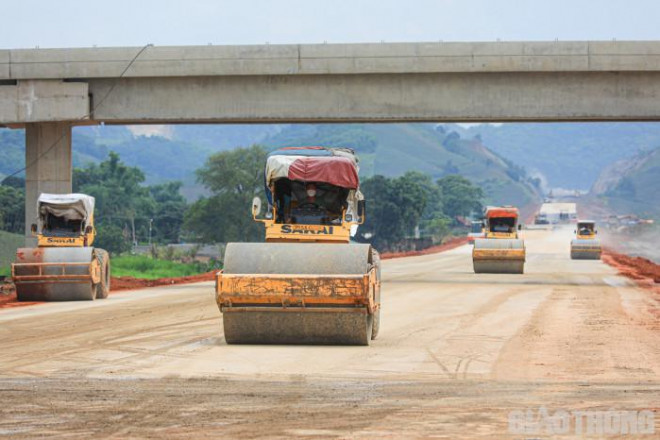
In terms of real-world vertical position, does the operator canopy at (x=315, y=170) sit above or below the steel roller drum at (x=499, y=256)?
above

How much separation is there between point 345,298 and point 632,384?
192 inches

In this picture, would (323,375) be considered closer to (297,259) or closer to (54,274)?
(297,259)

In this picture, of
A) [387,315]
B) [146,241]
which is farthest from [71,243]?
[146,241]

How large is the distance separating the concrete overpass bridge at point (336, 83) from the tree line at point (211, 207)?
Result: 61730mm

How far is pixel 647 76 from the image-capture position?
40250 millimetres

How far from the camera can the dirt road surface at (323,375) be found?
11094mm

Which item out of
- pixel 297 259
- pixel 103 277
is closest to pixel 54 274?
pixel 103 277

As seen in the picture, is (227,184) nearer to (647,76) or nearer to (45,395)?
(647,76)

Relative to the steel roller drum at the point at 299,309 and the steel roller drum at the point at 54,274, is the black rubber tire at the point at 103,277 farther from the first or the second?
the steel roller drum at the point at 299,309

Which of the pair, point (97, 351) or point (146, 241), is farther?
point (146, 241)

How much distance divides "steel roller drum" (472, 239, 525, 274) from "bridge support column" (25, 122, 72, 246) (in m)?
18.8
